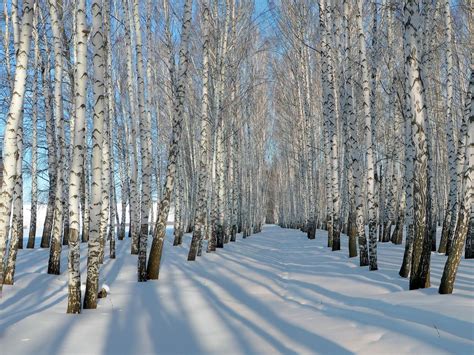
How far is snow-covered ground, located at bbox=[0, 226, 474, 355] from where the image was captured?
3.71 metres

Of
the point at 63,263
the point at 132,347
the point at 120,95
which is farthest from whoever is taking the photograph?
the point at 120,95

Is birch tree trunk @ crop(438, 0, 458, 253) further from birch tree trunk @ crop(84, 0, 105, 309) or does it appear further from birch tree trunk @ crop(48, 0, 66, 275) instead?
birch tree trunk @ crop(48, 0, 66, 275)

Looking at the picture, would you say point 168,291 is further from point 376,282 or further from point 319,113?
point 319,113

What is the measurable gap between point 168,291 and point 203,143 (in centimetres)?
530

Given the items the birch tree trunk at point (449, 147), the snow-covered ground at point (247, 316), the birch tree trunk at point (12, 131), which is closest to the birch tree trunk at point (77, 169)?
the snow-covered ground at point (247, 316)

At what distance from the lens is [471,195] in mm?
5152

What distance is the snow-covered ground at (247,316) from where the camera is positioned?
3707 millimetres

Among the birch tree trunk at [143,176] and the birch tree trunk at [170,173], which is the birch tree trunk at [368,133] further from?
the birch tree trunk at [143,176]

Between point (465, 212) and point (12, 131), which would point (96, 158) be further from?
point (465, 212)

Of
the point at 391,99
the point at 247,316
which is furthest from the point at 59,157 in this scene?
the point at 391,99

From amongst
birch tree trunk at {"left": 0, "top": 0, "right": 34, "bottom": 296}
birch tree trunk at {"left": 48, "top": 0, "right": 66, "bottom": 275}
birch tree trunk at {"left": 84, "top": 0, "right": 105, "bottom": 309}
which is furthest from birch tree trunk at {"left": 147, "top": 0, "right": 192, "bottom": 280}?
birch tree trunk at {"left": 0, "top": 0, "right": 34, "bottom": 296}

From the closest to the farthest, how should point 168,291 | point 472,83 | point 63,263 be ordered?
point 472,83 → point 168,291 → point 63,263

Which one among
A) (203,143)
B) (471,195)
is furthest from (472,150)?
(203,143)

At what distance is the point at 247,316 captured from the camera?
504 cm
